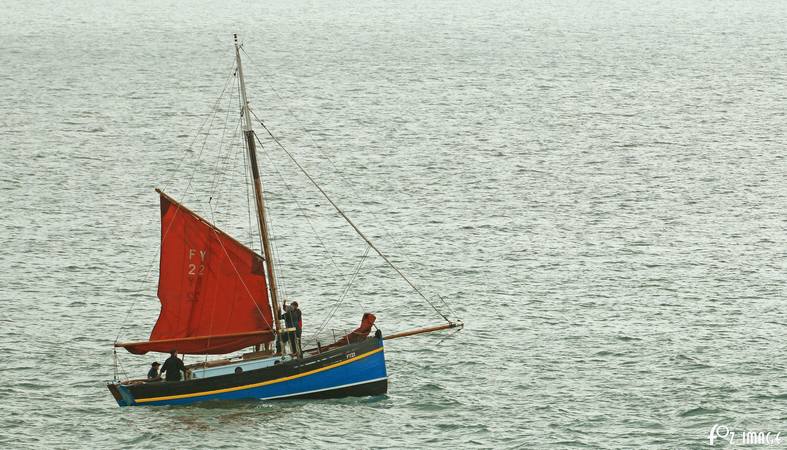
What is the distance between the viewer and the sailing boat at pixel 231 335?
50531mm

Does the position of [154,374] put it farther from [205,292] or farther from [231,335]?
[205,292]

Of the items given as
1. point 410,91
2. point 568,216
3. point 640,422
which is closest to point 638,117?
point 410,91

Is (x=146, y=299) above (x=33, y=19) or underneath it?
underneath

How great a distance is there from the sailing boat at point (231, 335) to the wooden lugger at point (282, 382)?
0.12 ft

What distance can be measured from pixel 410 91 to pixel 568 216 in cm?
4917

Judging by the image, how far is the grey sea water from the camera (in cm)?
5181

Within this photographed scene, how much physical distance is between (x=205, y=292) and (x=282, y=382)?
15.1 feet

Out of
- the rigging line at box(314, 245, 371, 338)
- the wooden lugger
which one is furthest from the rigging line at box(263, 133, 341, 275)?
the wooden lugger

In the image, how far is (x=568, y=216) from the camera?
8456cm

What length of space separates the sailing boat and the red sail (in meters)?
0.04

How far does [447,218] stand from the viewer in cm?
8394

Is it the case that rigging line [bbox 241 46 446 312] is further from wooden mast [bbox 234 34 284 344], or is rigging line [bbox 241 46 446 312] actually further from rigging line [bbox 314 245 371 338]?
wooden mast [bbox 234 34 284 344]

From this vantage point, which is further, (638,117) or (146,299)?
(638,117)

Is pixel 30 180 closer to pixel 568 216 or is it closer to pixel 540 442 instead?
pixel 568 216
